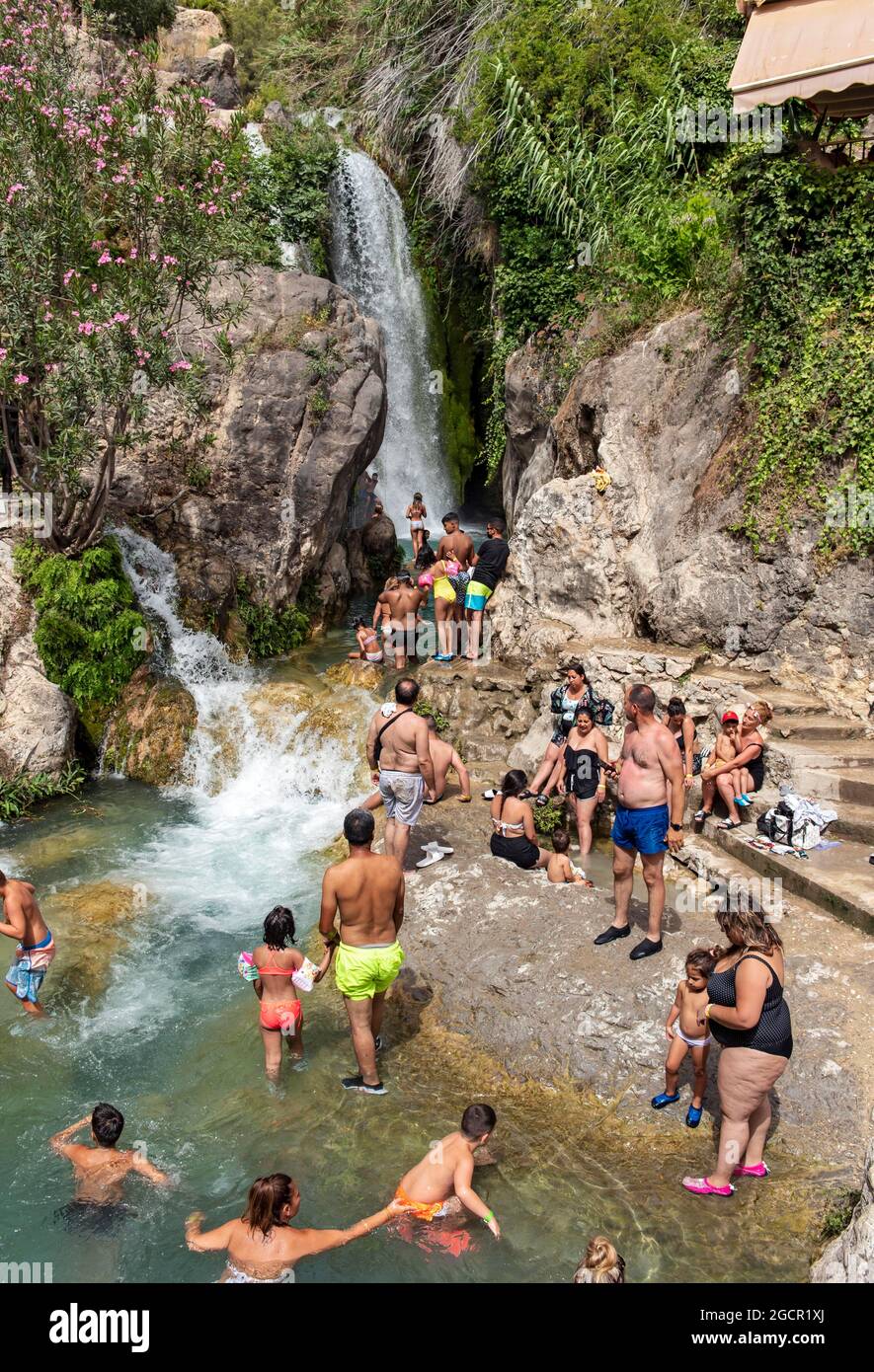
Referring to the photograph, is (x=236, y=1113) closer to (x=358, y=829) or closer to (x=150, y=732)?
(x=358, y=829)

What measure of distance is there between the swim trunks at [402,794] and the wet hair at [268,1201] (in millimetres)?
3517

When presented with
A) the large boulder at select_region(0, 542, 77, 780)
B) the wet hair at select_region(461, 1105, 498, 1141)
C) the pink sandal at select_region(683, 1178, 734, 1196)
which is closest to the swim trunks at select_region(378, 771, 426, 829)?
the wet hair at select_region(461, 1105, 498, 1141)

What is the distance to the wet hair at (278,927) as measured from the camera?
6.41 metres

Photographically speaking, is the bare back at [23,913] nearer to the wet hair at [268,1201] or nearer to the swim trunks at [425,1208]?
the wet hair at [268,1201]

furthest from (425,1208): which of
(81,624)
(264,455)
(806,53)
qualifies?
(264,455)

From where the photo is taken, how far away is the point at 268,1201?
4.73 m

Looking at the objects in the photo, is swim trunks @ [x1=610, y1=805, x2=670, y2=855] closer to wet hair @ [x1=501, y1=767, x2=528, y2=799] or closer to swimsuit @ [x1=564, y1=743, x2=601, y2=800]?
wet hair @ [x1=501, y1=767, x2=528, y2=799]

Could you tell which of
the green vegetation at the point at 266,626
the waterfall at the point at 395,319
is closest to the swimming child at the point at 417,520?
the green vegetation at the point at 266,626

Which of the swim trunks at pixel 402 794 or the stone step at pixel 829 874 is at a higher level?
the swim trunks at pixel 402 794

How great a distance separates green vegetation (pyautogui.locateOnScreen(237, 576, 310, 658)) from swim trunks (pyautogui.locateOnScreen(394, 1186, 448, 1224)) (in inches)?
383

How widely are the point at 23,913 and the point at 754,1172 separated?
5.15m

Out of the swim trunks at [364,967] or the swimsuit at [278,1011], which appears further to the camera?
the swimsuit at [278,1011]

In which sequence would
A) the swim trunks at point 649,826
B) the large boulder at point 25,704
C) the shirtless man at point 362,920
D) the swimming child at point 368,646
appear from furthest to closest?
1. the swimming child at point 368,646
2. the large boulder at point 25,704
3. the swim trunks at point 649,826
4. the shirtless man at point 362,920
